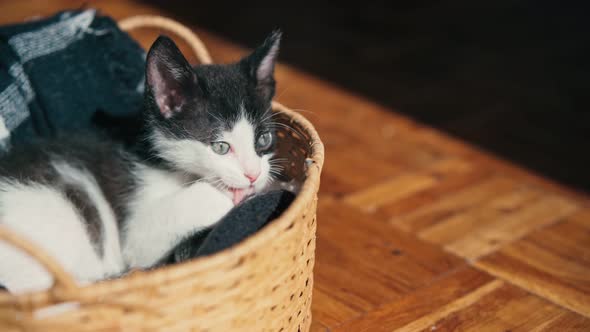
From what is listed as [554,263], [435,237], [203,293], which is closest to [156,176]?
[203,293]

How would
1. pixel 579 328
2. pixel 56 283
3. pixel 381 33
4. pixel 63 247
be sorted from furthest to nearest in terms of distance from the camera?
pixel 381 33 → pixel 579 328 → pixel 63 247 → pixel 56 283

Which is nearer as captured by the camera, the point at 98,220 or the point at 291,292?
the point at 291,292

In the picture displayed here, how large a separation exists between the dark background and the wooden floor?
6.7 inches

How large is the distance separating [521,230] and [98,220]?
1.08m

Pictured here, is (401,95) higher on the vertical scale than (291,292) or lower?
lower

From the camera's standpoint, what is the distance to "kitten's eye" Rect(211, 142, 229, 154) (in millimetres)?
1197

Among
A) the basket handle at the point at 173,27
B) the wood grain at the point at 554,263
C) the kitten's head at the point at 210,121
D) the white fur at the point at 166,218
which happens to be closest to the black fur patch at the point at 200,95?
the kitten's head at the point at 210,121

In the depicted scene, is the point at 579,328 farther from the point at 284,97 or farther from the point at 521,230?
the point at 284,97

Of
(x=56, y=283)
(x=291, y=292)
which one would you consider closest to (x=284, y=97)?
(x=291, y=292)

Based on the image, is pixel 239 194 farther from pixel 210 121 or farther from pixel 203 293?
pixel 203 293

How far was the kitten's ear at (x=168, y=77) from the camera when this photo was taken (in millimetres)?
1093

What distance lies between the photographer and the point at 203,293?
0.92m

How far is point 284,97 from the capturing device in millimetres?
2402

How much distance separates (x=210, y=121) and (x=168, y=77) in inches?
4.5
